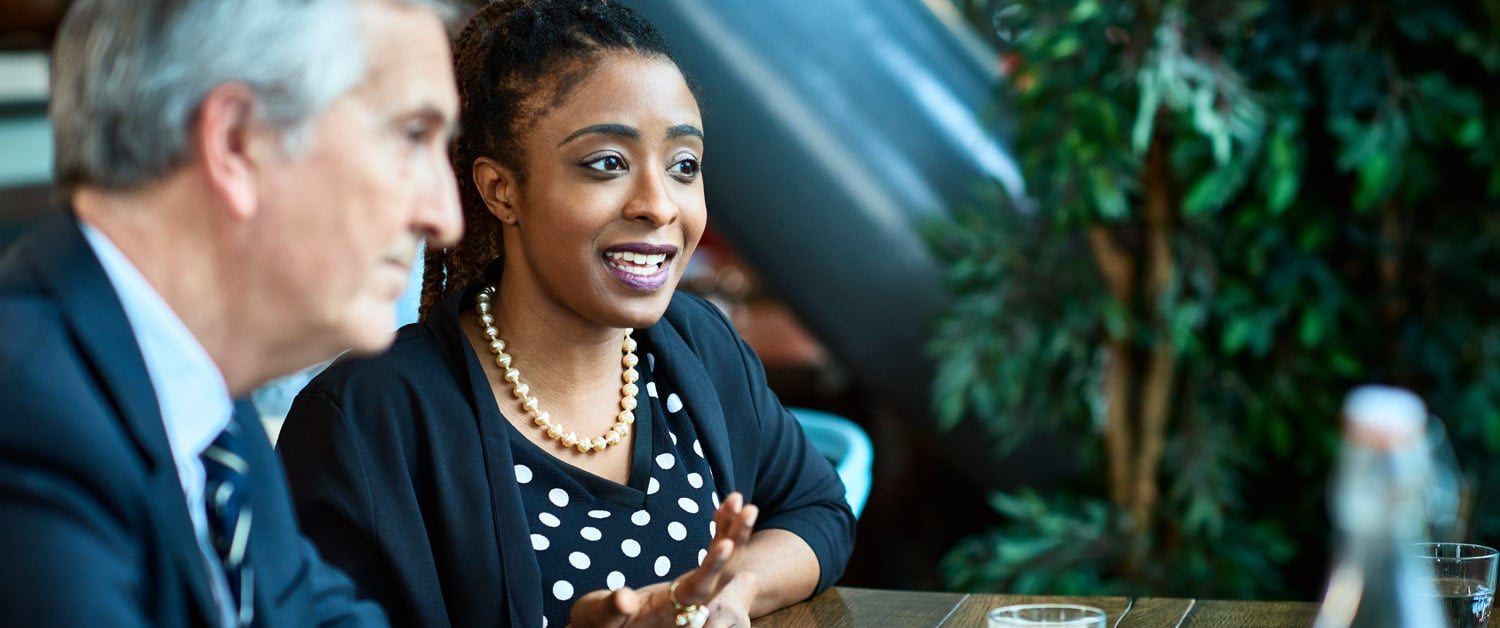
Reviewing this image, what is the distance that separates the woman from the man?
0.41 meters

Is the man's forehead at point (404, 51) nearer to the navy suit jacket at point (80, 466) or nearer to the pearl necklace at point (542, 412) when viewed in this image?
the navy suit jacket at point (80, 466)

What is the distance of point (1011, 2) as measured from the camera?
9.23 feet

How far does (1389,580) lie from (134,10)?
69 centimetres

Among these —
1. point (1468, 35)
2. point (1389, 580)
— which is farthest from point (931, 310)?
point (1389, 580)

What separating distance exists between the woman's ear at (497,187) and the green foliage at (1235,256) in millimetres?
1384

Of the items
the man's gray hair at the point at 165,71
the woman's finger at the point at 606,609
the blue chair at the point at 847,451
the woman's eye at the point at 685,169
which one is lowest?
the blue chair at the point at 847,451

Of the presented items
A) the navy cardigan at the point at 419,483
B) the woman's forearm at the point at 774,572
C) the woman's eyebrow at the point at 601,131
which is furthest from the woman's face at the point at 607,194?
the woman's forearm at the point at 774,572

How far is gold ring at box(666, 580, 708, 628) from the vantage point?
3.94ft

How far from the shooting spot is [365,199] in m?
0.88

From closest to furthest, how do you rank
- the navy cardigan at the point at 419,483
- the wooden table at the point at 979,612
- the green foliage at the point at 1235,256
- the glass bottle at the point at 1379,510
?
1. the glass bottle at the point at 1379,510
2. the navy cardigan at the point at 419,483
3. the wooden table at the point at 979,612
4. the green foliage at the point at 1235,256

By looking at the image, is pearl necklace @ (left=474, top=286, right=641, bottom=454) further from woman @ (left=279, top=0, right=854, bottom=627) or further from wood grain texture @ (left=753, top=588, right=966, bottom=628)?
wood grain texture @ (left=753, top=588, right=966, bottom=628)

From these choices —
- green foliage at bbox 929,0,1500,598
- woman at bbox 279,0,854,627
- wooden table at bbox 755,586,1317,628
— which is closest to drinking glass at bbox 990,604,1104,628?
wooden table at bbox 755,586,1317,628

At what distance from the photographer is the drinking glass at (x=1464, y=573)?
1.18 metres

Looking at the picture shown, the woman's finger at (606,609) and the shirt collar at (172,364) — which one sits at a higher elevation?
the shirt collar at (172,364)
